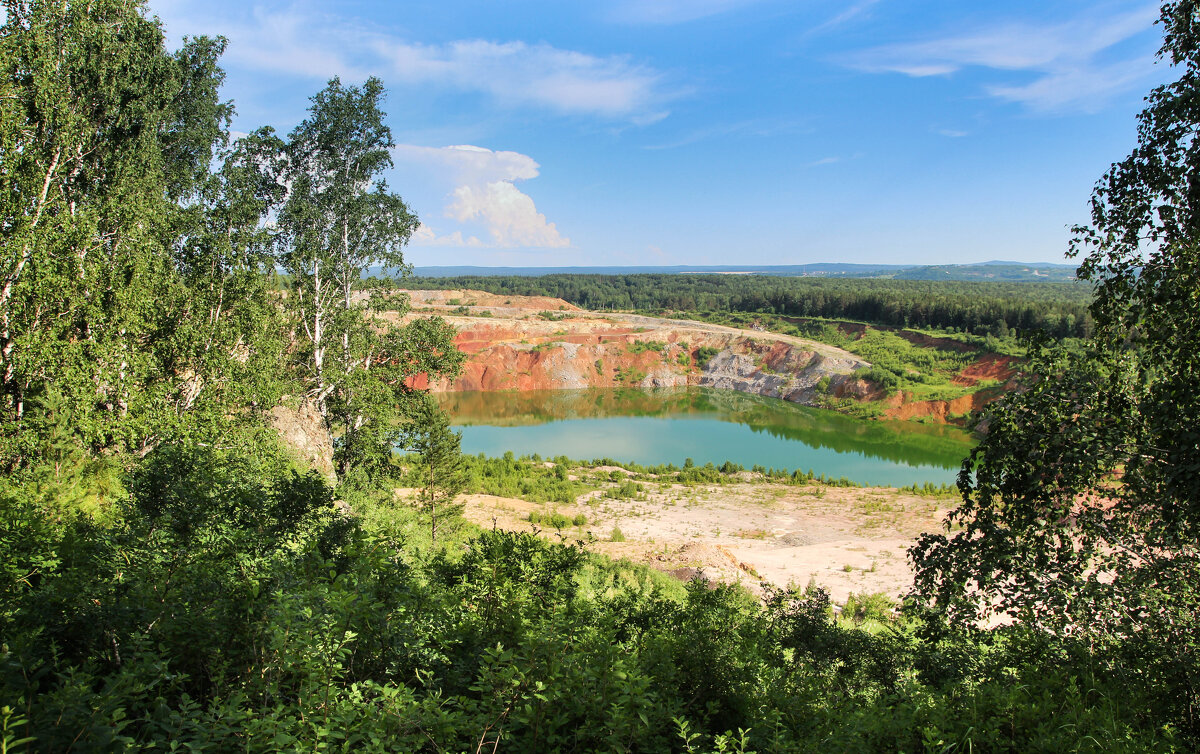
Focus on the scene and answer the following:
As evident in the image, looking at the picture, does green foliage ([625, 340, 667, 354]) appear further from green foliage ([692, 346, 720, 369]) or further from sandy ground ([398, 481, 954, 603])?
sandy ground ([398, 481, 954, 603])

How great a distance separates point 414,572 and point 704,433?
136ft

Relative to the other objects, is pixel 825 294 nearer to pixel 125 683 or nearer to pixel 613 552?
pixel 613 552

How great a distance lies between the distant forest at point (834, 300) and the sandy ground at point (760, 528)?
847cm

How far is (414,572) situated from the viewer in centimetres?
573

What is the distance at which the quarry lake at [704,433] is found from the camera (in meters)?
37.8

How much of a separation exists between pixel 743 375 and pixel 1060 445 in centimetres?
5991

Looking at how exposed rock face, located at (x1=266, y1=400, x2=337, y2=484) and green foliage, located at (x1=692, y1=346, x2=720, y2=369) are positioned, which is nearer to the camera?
exposed rock face, located at (x1=266, y1=400, x2=337, y2=484)

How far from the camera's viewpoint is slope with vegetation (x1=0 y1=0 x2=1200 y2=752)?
3.26 metres

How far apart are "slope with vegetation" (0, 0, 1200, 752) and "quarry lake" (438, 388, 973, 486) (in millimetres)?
27096

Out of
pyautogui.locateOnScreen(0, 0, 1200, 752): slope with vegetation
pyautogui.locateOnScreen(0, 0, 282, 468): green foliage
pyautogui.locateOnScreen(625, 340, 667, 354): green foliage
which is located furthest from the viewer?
pyautogui.locateOnScreen(625, 340, 667, 354): green foliage

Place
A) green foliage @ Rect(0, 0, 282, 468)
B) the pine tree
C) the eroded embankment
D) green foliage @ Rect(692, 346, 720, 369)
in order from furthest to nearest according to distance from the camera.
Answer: green foliage @ Rect(692, 346, 720, 369) → the eroded embankment → the pine tree → green foliage @ Rect(0, 0, 282, 468)

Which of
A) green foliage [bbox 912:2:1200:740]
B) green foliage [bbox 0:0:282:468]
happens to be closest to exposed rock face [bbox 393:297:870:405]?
green foliage [bbox 0:0:282:468]

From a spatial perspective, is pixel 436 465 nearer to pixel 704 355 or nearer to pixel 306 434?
pixel 306 434

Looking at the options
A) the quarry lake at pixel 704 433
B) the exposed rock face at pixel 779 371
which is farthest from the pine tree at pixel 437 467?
the exposed rock face at pixel 779 371
